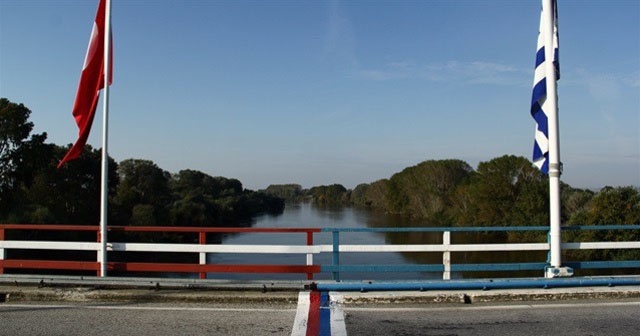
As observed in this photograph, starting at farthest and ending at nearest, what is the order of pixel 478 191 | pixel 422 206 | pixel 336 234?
1. pixel 422 206
2. pixel 478 191
3. pixel 336 234

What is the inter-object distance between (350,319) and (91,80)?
612 cm

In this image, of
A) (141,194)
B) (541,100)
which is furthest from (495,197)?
(541,100)

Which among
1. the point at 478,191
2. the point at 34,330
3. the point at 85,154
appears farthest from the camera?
the point at 478,191

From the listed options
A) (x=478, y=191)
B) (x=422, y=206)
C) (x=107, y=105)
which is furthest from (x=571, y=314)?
(x=422, y=206)

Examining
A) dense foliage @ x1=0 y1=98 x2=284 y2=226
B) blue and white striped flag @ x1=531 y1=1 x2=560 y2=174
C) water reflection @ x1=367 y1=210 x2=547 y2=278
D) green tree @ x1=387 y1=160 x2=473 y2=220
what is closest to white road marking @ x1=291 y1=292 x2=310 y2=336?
blue and white striped flag @ x1=531 y1=1 x2=560 y2=174

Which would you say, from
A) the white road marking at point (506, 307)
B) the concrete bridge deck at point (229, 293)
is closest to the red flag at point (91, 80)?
the concrete bridge deck at point (229, 293)

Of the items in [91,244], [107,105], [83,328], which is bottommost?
[83,328]

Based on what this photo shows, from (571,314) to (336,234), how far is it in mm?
3490

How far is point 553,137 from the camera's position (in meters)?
8.32

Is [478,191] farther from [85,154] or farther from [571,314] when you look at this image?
[571,314]

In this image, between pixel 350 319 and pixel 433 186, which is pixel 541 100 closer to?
pixel 350 319

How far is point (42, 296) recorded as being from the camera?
24.2 feet

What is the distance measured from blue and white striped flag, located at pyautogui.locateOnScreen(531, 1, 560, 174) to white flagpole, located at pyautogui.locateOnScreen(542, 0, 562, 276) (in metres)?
0.07

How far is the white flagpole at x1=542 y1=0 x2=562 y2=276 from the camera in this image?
8320 millimetres
